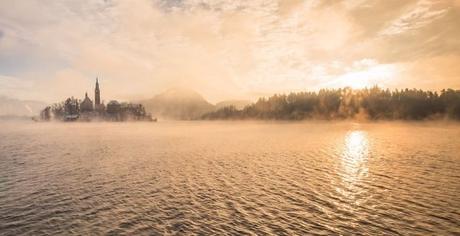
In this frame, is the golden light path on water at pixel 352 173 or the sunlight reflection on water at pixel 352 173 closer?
the golden light path on water at pixel 352 173

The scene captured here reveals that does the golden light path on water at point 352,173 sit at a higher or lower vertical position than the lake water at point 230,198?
lower

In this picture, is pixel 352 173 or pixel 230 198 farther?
pixel 352 173

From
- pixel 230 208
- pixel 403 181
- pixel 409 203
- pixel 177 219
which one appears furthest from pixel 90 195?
pixel 403 181

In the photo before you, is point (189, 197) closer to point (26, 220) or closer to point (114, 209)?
point (114, 209)

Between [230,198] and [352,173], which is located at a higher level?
[230,198]

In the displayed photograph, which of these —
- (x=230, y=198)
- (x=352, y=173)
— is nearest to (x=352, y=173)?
(x=352, y=173)

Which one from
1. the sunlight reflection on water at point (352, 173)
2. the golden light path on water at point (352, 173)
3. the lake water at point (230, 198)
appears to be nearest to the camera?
the lake water at point (230, 198)

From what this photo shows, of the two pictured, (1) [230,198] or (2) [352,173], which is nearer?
(1) [230,198]

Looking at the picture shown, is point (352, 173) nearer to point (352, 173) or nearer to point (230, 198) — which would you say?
point (352, 173)

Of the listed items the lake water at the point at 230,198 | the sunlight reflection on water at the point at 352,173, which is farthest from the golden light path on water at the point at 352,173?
the lake water at the point at 230,198

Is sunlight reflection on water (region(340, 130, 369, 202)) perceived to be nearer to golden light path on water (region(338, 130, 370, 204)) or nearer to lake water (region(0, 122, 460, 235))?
golden light path on water (region(338, 130, 370, 204))

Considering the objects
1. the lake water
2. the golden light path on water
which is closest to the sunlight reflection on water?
the golden light path on water

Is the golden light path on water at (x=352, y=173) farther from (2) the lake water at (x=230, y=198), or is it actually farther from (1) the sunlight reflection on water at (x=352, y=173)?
(2) the lake water at (x=230, y=198)

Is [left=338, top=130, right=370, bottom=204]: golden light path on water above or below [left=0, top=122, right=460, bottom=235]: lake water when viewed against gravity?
below
